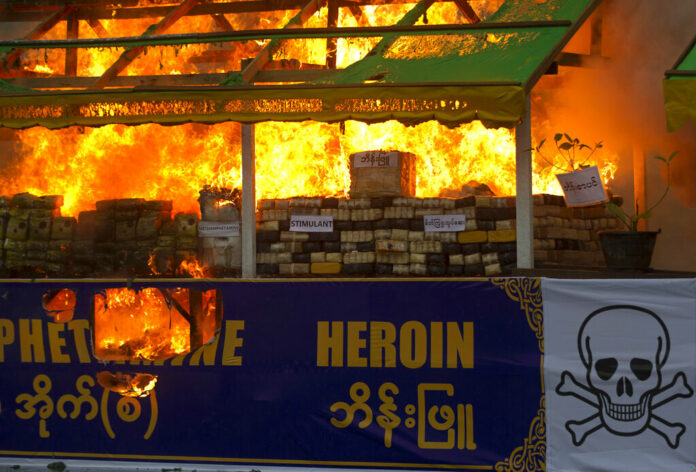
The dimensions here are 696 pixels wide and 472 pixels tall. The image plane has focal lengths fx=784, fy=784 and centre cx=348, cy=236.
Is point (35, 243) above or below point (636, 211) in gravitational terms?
below

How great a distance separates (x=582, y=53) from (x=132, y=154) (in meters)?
6.33

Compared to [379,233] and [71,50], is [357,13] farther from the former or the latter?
[71,50]

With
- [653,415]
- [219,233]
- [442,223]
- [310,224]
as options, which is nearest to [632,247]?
[442,223]

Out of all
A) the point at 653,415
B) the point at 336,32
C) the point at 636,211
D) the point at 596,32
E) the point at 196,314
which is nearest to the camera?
the point at 653,415

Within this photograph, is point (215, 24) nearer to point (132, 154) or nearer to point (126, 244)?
point (132, 154)

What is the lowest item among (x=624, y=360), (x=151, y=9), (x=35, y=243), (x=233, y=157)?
(x=624, y=360)

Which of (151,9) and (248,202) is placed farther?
(151,9)

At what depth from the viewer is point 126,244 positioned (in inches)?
346

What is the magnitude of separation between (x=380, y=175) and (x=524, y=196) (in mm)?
1607

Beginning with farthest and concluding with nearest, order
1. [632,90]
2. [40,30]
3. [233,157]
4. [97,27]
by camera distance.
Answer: [97,27] < [233,157] < [40,30] < [632,90]

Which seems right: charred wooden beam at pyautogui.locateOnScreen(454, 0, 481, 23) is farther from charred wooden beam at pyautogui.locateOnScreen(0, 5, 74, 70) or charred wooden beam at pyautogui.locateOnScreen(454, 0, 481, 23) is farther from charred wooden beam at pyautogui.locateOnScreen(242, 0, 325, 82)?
charred wooden beam at pyautogui.locateOnScreen(0, 5, 74, 70)

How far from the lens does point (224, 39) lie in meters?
8.41

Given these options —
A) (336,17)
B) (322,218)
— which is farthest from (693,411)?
(336,17)

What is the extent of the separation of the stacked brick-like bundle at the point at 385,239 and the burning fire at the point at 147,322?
0.95 meters
